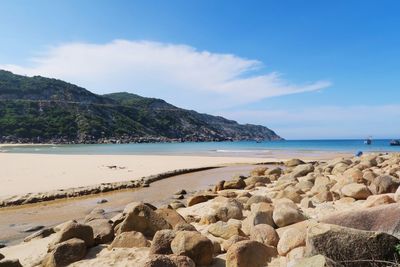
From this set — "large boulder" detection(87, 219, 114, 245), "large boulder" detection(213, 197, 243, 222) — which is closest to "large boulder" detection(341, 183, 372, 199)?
"large boulder" detection(213, 197, 243, 222)

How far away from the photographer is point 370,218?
16.8 ft

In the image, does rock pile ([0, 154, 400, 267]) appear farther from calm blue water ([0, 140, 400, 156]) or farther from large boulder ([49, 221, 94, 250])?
calm blue water ([0, 140, 400, 156])

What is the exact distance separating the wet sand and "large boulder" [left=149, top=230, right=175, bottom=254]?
422 cm

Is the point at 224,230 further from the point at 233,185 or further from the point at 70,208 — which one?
the point at 233,185

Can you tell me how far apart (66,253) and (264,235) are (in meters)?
3.21

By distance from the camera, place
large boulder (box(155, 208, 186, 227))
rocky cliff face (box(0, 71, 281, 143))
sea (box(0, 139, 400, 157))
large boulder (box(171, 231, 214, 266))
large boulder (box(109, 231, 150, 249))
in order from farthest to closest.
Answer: rocky cliff face (box(0, 71, 281, 143)) < sea (box(0, 139, 400, 157)) < large boulder (box(155, 208, 186, 227)) < large boulder (box(109, 231, 150, 249)) < large boulder (box(171, 231, 214, 266))

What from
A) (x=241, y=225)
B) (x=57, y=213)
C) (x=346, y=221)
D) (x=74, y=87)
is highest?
(x=74, y=87)

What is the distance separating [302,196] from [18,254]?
737 centimetres

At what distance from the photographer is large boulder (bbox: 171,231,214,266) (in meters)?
5.43

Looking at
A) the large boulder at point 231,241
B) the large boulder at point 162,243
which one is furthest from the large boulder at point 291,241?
the large boulder at point 162,243

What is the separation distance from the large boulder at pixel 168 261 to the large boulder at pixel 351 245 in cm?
161

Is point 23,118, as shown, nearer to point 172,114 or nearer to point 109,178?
point 172,114

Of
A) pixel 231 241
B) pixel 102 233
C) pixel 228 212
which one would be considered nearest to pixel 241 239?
pixel 231 241

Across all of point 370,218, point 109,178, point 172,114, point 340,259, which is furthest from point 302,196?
point 172,114
